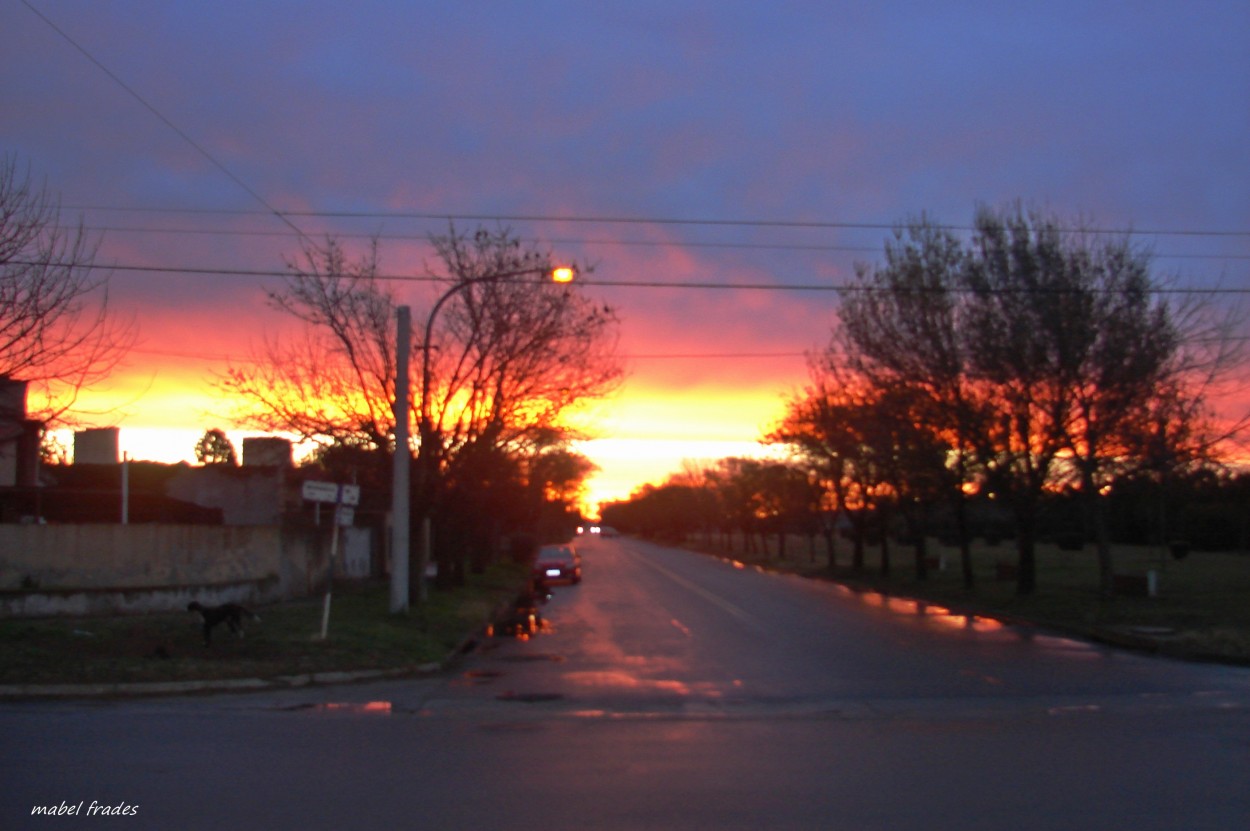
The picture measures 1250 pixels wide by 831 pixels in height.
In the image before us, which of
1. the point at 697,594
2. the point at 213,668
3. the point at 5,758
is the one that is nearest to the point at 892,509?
the point at 697,594

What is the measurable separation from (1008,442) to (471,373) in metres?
13.9

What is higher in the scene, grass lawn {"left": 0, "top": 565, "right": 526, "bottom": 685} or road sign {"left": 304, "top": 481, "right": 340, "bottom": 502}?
road sign {"left": 304, "top": 481, "right": 340, "bottom": 502}

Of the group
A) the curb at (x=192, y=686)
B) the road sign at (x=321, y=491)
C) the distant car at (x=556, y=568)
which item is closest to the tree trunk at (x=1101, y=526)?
the curb at (x=192, y=686)

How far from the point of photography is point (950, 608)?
32.7m

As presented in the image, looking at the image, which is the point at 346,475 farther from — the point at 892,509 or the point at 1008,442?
the point at 892,509

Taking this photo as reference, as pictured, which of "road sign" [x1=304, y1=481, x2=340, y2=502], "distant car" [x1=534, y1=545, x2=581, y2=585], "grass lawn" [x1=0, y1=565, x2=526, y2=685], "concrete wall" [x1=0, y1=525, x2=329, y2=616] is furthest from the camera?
"distant car" [x1=534, y1=545, x2=581, y2=585]

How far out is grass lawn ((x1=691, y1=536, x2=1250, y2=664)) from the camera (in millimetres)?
21219

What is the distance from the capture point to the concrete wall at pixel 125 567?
19625 millimetres

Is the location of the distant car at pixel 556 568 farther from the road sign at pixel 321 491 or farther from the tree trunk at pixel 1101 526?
the road sign at pixel 321 491

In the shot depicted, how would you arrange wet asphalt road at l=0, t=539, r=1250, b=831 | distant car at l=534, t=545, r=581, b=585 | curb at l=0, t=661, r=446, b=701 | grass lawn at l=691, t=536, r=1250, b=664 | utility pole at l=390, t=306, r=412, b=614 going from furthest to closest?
distant car at l=534, t=545, r=581, b=585 → utility pole at l=390, t=306, r=412, b=614 → grass lawn at l=691, t=536, r=1250, b=664 → curb at l=0, t=661, r=446, b=701 → wet asphalt road at l=0, t=539, r=1250, b=831

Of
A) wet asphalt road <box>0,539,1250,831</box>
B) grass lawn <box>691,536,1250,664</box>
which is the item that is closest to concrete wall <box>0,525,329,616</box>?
wet asphalt road <box>0,539,1250,831</box>

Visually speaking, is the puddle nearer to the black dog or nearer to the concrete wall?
the black dog
